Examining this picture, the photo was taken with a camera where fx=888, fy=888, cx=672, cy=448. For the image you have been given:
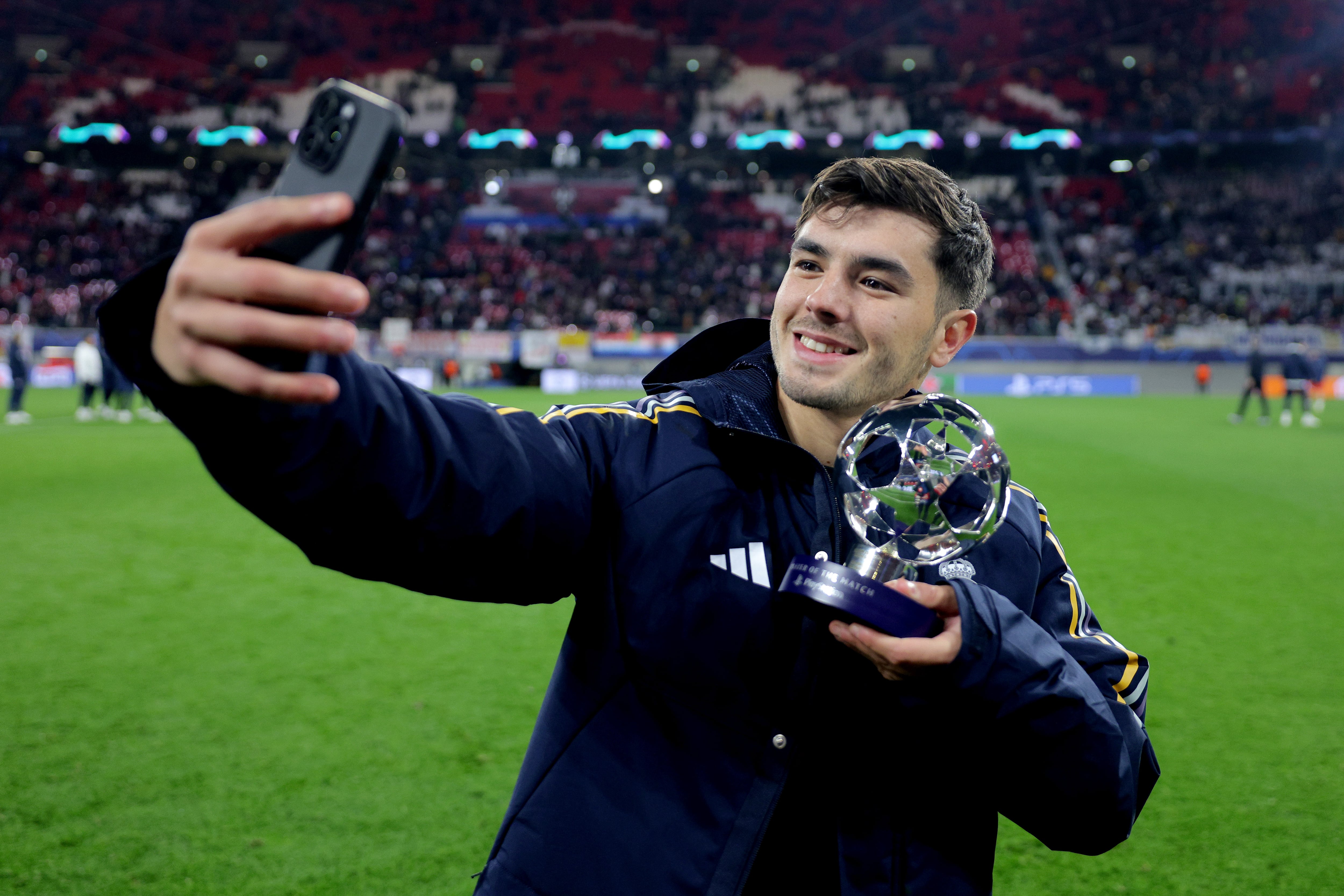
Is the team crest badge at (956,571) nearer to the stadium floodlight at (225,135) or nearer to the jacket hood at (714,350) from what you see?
the jacket hood at (714,350)

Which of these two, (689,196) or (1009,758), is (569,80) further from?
(1009,758)

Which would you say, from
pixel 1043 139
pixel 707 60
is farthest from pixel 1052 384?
pixel 707 60

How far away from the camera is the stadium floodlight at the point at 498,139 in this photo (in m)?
37.9

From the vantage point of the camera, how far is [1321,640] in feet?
17.9

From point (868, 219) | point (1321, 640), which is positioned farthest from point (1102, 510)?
point (868, 219)

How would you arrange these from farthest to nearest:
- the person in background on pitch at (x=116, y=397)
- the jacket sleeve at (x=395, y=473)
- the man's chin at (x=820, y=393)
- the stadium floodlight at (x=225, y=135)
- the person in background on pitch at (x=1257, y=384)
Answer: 1. the stadium floodlight at (x=225, y=135)
2. the person in background on pitch at (x=1257, y=384)
3. the person in background on pitch at (x=116, y=397)
4. the man's chin at (x=820, y=393)
5. the jacket sleeve at (x=395, y=473)

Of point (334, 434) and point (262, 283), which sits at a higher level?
point (262, 283)

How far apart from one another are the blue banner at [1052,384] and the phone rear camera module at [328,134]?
29.7m

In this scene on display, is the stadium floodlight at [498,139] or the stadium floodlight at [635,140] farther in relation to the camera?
the stadium floodlight at [498,139]

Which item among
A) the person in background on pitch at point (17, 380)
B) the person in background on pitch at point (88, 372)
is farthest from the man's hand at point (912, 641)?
the person in background on pitch at point (17, 380)

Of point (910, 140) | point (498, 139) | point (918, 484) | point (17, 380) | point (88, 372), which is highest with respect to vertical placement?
point (910, 140)

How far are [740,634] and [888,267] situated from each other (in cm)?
81

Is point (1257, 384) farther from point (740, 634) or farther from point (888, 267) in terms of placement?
point (740, 634)

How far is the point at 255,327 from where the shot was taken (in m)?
0.87
